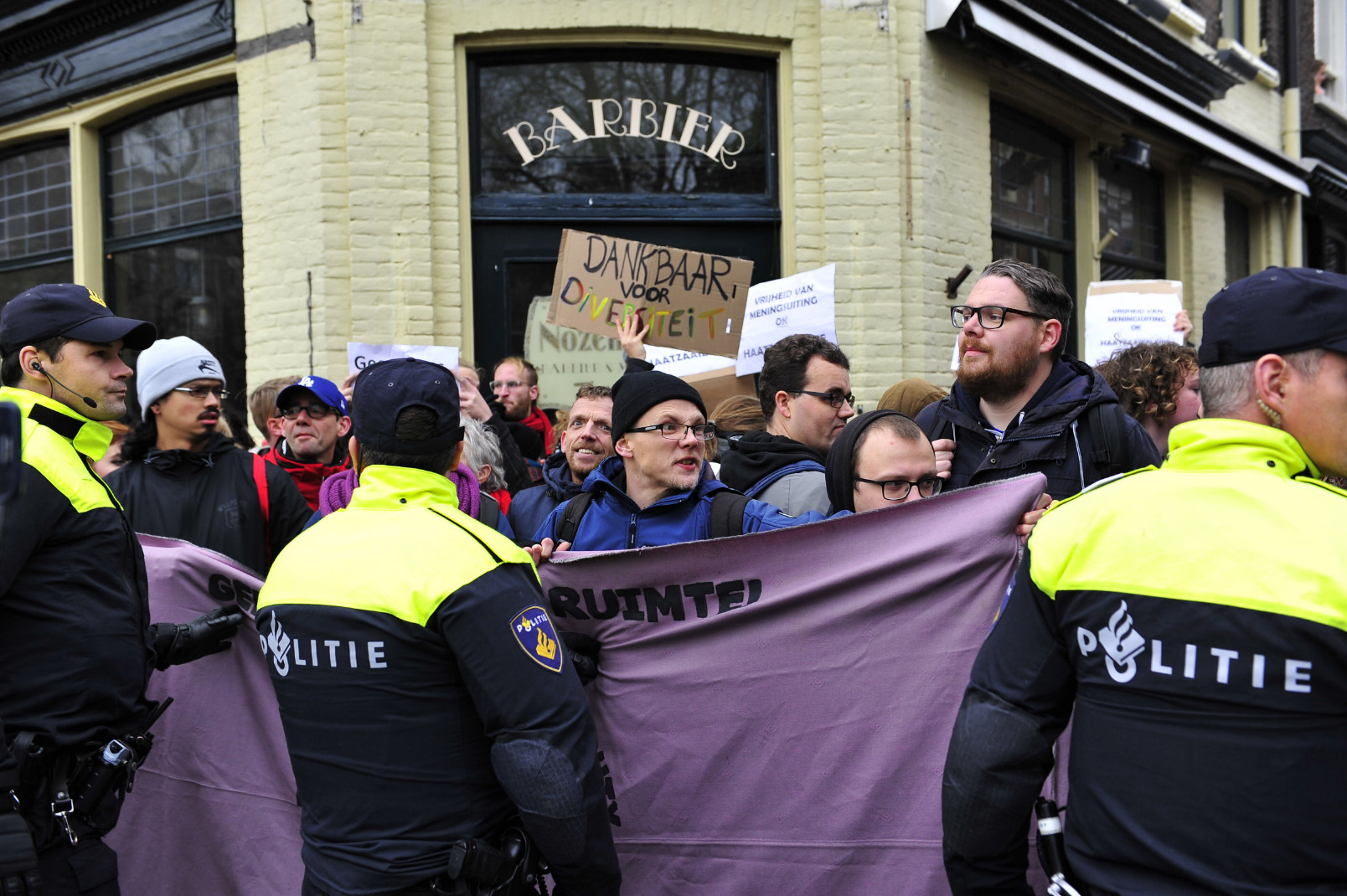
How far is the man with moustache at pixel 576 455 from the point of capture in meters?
3.91

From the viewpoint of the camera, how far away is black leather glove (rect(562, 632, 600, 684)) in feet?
10.2

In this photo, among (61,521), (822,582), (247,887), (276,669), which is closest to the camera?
(276,669)

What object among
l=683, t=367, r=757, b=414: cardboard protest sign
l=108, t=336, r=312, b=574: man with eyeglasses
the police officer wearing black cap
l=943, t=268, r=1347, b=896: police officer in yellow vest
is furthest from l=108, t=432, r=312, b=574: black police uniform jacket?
l=943, t=268, r=1347, b=896: police officer in yellow vest

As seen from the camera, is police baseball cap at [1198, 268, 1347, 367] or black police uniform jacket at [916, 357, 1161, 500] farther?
black police uniform jacket at [916, 357, 1161, 500]

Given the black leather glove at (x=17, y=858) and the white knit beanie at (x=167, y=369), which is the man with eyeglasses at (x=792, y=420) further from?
the black leather glove at (x=17, y=858)

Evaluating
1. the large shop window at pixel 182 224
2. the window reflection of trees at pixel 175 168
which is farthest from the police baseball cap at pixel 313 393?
the window reflection of trees at pixel 175 168

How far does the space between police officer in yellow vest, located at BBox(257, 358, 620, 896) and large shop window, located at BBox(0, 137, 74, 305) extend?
8235 mm

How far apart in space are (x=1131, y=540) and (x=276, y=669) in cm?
179

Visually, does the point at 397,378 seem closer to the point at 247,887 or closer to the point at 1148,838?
the point at 1148,838

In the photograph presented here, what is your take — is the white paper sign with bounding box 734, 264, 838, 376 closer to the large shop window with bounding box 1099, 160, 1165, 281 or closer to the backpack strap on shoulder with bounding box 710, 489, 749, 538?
the backpack strap on shoulder with bounding box 710, 489, 749, 538

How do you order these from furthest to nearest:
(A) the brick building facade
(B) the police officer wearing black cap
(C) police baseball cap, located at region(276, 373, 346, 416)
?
(A) the brick building facade → (C) police baseball cap, located at region(276, 373, 346, 416) → (B) the police officer wearing black cap

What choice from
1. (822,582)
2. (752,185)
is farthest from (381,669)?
(752,185)

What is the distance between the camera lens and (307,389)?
4875mm

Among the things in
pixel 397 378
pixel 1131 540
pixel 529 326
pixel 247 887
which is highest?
pixel 529 326
